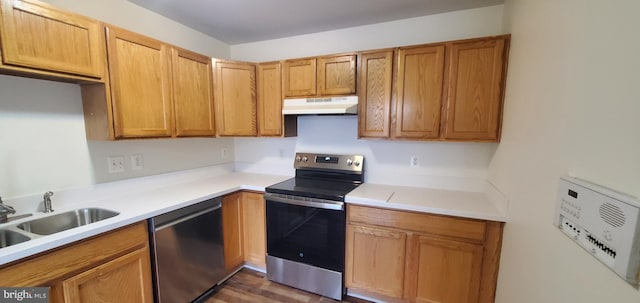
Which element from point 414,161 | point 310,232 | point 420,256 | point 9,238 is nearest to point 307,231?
point 310,232

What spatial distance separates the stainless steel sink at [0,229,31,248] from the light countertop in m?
0.03

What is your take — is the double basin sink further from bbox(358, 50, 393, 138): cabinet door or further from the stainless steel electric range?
bbox(358, 50, 393, 138): cabinet door

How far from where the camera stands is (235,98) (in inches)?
95.0

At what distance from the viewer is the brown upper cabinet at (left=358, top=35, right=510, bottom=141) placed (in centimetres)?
170

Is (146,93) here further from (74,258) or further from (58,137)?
(74,258)

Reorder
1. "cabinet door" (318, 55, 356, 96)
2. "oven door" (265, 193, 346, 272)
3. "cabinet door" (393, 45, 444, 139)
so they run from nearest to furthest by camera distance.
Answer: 1. "cabinet door" (393, 45, 444, 139)
2. "oven door" (265, 193, 346, 272)
3. "cabinet door" (318, 55, 356, 96)

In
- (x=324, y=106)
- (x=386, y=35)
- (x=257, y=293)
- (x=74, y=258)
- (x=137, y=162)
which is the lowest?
(x=257, y=293)

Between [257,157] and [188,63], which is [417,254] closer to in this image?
[257,157]

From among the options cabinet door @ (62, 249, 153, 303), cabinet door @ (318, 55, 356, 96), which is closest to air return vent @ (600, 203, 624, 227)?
cabinet door @ (318, 55, 356, 96)

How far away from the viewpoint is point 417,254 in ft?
5.83

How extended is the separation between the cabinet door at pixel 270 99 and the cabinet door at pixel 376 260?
4.06ft

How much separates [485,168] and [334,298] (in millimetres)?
1691

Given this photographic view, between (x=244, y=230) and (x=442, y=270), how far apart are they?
178cm

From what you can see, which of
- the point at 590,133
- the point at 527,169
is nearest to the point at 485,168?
the point at 527,169
